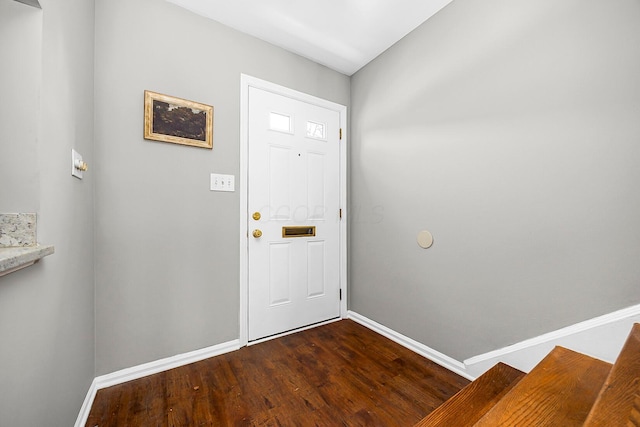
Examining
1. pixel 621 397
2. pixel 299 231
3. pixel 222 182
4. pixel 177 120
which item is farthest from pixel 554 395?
pixel 177 120

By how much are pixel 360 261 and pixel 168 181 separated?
1806 mm

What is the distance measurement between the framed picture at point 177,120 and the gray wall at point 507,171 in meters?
1.49

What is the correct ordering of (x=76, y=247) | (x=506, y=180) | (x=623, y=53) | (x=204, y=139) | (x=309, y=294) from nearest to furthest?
(x=623, y=53), (x=76, y=247), (x=506, y=180), (x=204, y=139), (x=309, y=294)

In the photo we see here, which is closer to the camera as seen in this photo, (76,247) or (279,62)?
(76,247)

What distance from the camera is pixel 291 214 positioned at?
2289mm

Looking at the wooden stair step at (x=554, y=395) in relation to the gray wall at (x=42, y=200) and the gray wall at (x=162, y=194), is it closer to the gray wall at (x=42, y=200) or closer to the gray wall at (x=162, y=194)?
the gray wall at (x=42, y=200)

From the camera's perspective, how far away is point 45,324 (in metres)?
0.91

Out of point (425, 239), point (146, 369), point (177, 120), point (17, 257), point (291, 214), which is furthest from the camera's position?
point (291, 214)

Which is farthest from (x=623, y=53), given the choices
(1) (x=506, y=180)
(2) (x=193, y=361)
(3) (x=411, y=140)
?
(2) (x=193, y=361)

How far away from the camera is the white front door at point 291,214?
2105mm

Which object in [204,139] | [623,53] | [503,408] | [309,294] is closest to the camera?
[503,408]

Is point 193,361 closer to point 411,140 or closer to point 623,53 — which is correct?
point 411,140

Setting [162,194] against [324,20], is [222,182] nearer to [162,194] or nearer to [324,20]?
[162,194]

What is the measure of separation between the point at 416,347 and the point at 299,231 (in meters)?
1.34
